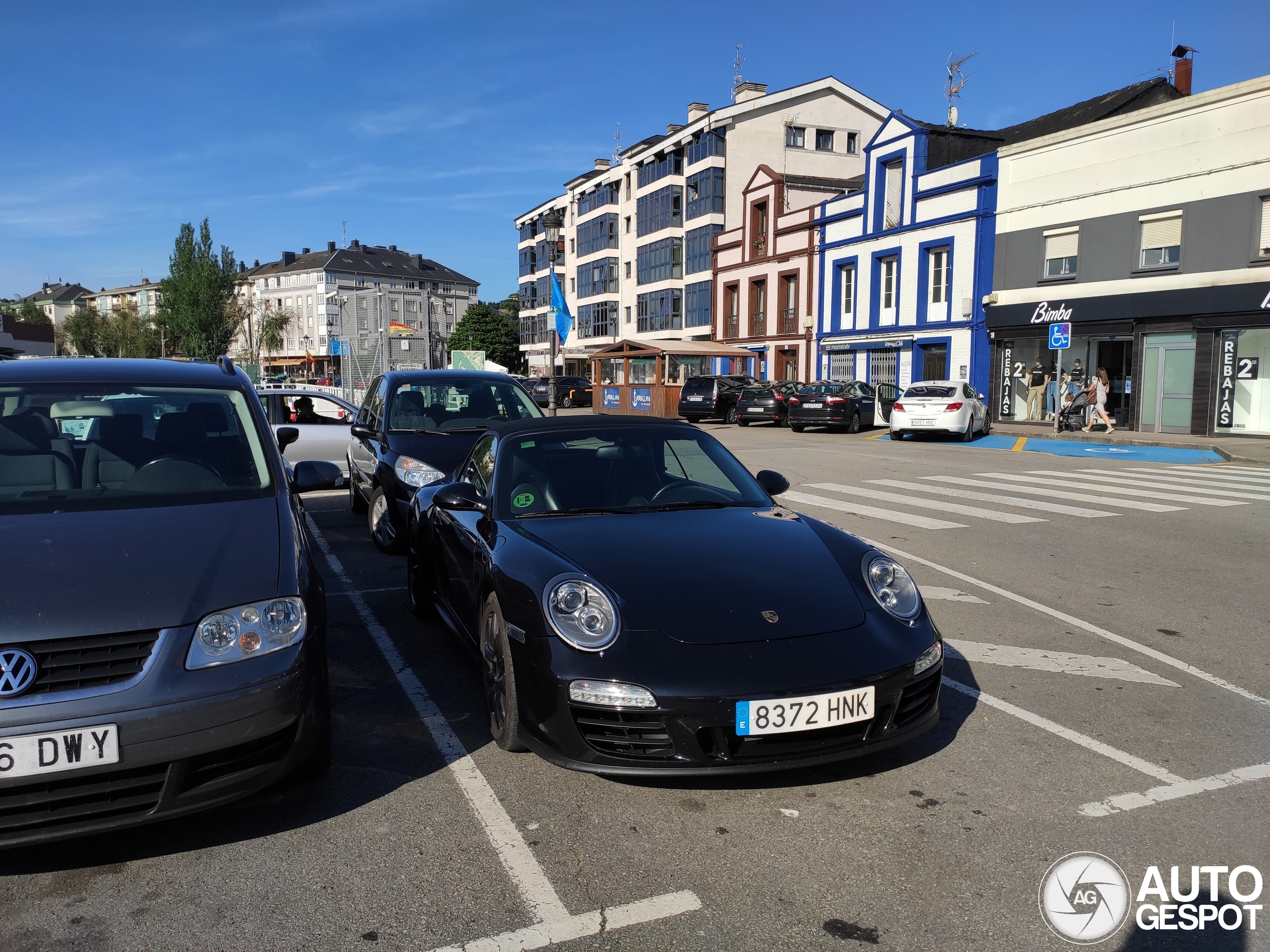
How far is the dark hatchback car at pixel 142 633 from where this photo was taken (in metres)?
2.79

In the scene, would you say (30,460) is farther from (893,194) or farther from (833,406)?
(893,194)

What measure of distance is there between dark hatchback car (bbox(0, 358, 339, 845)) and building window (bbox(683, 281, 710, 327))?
4556 cm

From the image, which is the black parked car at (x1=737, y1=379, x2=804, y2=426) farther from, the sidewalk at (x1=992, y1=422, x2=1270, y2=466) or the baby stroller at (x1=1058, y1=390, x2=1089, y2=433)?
the baby stroller at (x1=1058, y1=390, x2=1089, y2=433)

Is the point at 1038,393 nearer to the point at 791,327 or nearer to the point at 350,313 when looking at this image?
the point at 791,327

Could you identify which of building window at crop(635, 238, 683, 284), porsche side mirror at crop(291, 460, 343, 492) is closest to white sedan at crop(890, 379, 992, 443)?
porsche side mirror at crop(291, 460, 343, 492)

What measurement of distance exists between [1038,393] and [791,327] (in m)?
14.5

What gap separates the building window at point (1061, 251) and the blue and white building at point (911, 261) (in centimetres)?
215

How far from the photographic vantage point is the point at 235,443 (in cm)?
427

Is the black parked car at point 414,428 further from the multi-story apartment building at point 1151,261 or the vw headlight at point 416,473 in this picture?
the multi-story apartment building at point 1151,261

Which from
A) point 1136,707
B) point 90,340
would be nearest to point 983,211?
point 1136,707

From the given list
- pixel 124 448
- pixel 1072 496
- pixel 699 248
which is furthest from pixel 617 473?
pixel 699 248

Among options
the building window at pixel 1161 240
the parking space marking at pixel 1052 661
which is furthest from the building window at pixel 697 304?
the parking space marking at pixel 1052 661

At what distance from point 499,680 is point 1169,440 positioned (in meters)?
22.2

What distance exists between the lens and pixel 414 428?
8.84 meters
